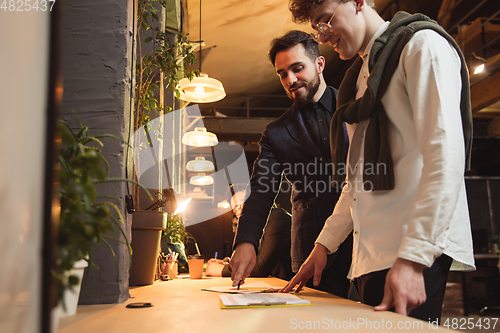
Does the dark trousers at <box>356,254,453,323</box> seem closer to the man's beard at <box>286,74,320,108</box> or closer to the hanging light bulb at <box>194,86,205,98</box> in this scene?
the man's beard at <box>286,74,320,108</box>

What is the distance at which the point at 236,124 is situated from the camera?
958cm

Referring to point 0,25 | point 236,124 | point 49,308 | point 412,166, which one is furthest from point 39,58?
point 236,124

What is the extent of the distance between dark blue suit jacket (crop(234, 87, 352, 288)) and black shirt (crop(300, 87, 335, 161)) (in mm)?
33

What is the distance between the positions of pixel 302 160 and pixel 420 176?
0.90 metres

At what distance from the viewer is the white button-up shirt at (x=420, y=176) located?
2.62ft

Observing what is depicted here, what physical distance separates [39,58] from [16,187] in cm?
14

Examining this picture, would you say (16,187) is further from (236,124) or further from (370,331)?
(236,124)

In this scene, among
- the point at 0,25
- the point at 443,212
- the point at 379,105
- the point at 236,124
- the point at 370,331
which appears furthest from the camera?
the point at 236,124

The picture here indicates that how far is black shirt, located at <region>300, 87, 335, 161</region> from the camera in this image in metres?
1.81

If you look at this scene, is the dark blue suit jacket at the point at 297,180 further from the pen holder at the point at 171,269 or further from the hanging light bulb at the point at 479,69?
the hanging light bulb at the point at 479,69

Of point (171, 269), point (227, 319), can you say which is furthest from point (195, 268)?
point (227, 319)

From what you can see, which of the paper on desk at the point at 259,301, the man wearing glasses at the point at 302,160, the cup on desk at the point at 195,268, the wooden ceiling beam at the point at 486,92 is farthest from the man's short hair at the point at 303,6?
the wooden ceiling beam at the point at 486,92

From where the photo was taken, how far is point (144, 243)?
158 cm

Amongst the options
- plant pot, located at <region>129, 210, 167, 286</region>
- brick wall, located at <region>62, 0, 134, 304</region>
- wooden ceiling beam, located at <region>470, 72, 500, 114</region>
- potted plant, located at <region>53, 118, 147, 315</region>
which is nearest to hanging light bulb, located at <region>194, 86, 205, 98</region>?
plant pot, located at <region>129, 210, 167, 286</region>
